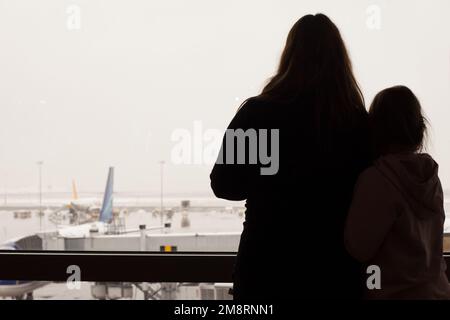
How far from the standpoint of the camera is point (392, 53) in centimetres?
184

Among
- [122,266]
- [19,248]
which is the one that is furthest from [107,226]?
[122,266]

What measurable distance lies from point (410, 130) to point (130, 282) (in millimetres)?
1264

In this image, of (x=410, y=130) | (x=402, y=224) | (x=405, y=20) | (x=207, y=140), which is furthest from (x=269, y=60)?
(x=402, y=224)

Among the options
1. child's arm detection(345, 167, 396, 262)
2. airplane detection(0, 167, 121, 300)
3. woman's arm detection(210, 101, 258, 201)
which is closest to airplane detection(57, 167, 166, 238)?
airplane detection(0, 167, 121, 300)

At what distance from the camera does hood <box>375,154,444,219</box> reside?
0.91 metres

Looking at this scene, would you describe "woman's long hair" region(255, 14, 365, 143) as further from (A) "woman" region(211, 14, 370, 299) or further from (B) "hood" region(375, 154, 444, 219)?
(B) "hood" region(375, 154, 444, 219)

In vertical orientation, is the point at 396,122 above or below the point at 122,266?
above

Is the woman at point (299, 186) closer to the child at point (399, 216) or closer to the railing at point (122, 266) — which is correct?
the child at point (399, 216)

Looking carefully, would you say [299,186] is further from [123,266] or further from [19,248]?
[19,248]

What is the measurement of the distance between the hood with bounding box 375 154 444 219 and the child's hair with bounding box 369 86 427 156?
0.09 ft

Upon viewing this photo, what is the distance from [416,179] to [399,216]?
83mm

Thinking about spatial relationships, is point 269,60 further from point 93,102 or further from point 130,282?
point 130,282

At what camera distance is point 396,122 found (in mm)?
964

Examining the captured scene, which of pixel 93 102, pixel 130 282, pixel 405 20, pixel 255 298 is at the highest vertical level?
pixel 405 20
